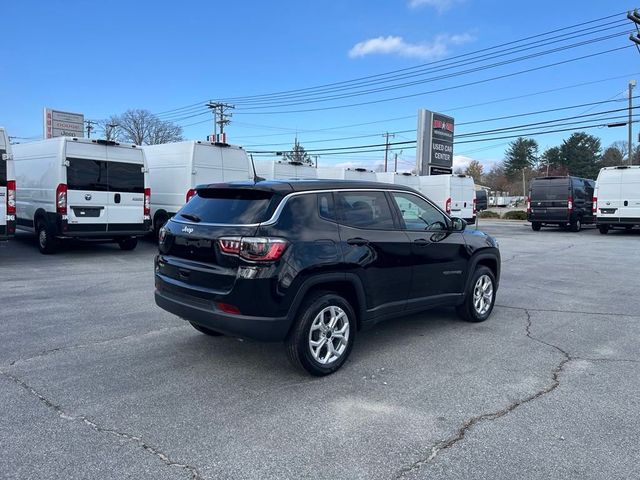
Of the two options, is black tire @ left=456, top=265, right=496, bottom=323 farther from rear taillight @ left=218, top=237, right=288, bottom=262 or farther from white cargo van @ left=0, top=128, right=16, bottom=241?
white cargo van @ left=0, top=128, right=16, bottom=241

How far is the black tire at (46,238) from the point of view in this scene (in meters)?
11.6

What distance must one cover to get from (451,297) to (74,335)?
13.6ft

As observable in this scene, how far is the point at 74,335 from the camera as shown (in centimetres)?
556

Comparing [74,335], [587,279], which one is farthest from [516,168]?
[74,335]

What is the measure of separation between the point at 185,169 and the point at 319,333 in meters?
9.58

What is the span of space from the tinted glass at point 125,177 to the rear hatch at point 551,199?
A: 18014mm

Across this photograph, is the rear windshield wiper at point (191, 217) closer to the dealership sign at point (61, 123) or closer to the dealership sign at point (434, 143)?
the dealership sign at point (434, 143)

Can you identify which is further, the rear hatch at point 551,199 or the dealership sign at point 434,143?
the rear hatch at point 551,199

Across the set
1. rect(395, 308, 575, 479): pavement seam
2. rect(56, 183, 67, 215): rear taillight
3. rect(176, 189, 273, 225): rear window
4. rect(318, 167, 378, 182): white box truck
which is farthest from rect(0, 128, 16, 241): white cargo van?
rect(318, 167, 378, 182): white box truck

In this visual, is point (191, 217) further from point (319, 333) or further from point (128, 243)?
point (128, 243)

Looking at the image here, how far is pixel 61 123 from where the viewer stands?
3659 centimetres

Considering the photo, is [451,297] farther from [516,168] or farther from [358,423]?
[516,168]

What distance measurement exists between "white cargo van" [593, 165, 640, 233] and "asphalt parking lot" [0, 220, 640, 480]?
51.3 ft

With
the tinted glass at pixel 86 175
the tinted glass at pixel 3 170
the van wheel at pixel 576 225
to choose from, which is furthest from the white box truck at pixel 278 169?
the van wheel at pixel 576 225
